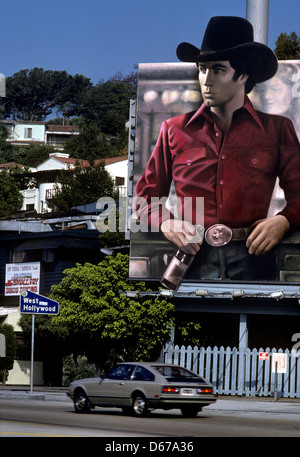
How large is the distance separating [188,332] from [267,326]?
5801 millimetres

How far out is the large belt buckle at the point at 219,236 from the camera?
111 feet

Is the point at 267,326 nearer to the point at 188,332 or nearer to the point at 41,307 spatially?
the point at 188,332

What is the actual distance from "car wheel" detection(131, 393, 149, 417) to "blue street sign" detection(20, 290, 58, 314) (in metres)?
10.1

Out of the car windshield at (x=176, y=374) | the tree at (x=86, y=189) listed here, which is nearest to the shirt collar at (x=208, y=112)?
the car windshield at (x=176, y=374)

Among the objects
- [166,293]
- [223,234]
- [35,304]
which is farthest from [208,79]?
[35,304]

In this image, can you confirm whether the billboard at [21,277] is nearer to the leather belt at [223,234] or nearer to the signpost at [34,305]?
the signpost at [34,305]

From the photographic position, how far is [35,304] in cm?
3092

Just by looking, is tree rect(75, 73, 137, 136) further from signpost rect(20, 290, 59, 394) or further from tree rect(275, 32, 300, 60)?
signpost rect(20, 290, 59, 394)

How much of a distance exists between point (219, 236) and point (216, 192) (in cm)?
177

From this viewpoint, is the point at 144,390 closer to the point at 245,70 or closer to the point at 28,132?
the point at 245,70

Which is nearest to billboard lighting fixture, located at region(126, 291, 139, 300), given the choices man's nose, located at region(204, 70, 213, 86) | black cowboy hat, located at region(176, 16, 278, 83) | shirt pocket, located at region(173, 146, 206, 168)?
shirt pocket, located at region(173, 146, 206, 168)

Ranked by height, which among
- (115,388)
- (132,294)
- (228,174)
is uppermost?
(228,174)

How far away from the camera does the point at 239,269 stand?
1334 inches
